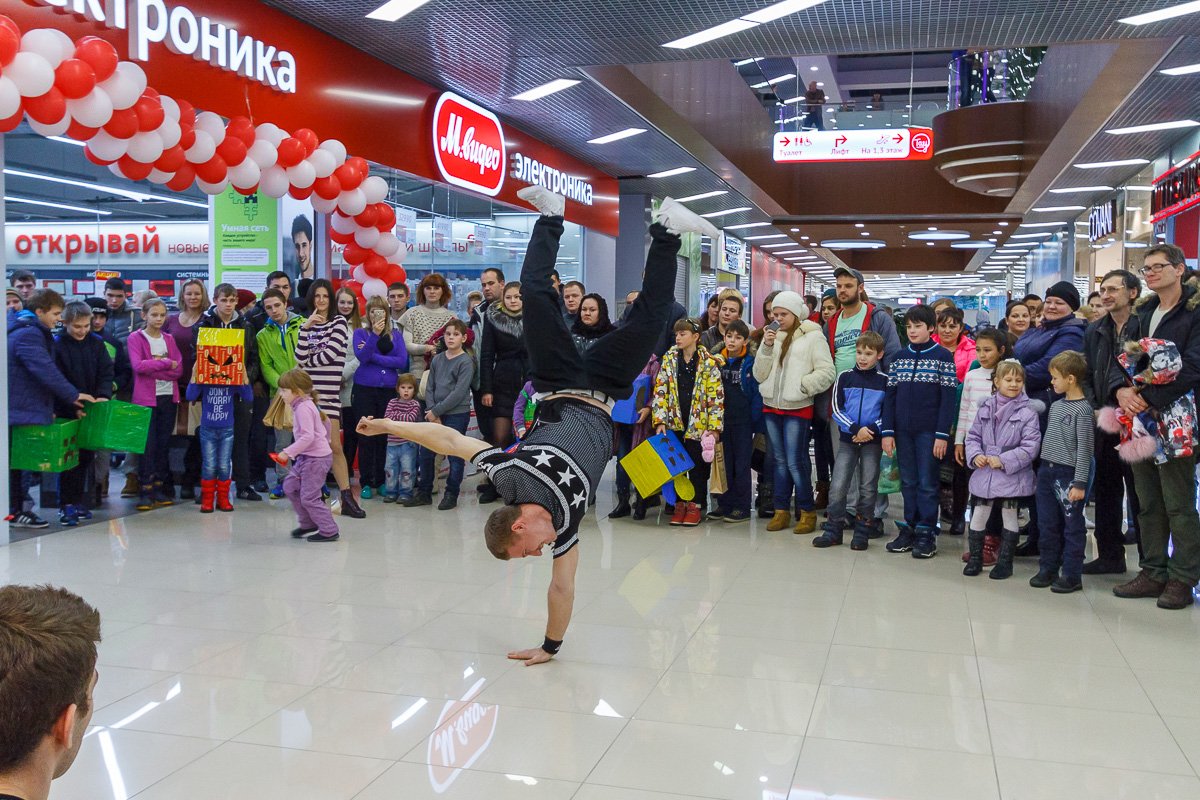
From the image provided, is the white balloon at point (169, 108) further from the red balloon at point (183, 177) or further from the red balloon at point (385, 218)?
the red balloon at point (385, 218)

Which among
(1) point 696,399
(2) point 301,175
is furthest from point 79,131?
(1) point 696,399

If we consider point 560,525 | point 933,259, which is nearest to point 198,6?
point 560,525

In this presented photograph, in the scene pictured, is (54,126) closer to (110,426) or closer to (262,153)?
(262,153)

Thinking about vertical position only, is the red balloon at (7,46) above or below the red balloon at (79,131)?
above

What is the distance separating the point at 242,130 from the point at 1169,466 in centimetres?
553

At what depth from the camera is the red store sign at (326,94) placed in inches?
245

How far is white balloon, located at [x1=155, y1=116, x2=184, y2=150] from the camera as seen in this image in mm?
5703

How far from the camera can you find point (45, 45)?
16.1 ft

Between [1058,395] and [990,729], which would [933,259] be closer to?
[1058,395]

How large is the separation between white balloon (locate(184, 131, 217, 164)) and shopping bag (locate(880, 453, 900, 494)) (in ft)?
14.5

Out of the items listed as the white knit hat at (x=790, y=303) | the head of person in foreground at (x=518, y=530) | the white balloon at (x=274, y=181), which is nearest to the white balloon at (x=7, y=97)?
the white balloon at (x=274, y=181)

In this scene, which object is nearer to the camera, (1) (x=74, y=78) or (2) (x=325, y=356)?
(1) (x=74, y=78)

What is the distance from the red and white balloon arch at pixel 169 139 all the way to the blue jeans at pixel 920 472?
4.28m

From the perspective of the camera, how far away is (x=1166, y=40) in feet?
24.9
